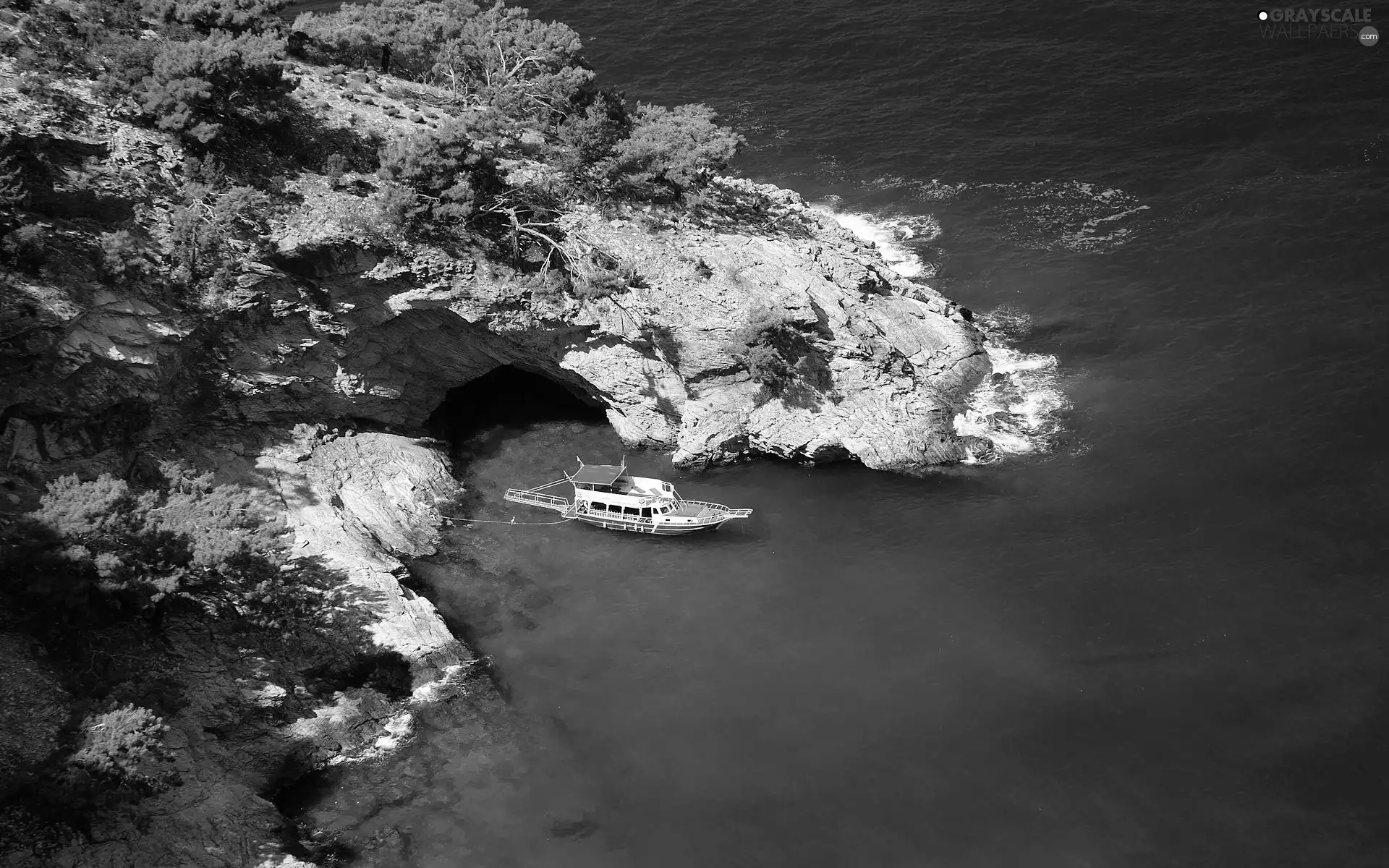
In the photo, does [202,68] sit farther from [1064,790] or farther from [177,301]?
[1064,790]

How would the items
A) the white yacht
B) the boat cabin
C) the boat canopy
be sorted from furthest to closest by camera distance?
the boat canopy
the boat cabin
the white yacht

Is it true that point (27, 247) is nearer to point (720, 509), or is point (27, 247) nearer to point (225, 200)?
point (225, 200)

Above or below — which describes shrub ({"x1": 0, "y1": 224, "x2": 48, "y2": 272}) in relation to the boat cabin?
above

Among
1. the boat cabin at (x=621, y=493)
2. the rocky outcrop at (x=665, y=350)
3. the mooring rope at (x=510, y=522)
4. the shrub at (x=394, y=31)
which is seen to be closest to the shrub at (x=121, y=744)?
the rocky outcrop at (x=665, y=350)

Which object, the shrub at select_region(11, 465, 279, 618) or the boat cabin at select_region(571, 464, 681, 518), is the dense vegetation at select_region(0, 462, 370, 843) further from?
the boat cabin at select_region(571, 464, 681, 518)

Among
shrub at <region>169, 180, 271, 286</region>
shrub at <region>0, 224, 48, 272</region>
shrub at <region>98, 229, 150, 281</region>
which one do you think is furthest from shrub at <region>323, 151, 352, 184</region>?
shrub at <region>0, 224, 48, 272</region>

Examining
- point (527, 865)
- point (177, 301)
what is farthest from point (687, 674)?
point (177, 301)

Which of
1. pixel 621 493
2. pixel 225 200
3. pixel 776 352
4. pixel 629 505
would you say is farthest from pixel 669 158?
pixel 225 200
